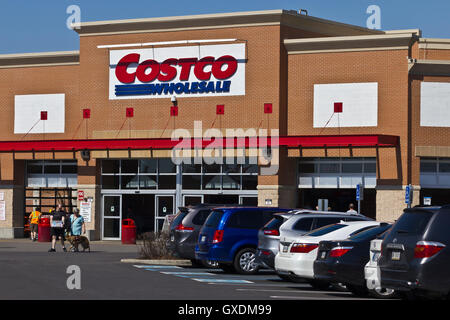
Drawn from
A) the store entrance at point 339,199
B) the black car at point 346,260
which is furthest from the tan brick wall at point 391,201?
the black car at point 346,260

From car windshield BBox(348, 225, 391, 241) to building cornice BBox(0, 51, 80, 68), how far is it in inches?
1164

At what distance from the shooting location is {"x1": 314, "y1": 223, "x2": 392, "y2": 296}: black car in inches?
704

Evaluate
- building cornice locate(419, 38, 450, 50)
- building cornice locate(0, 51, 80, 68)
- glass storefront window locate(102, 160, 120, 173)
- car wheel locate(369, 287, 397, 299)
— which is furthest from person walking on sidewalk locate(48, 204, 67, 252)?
building cornice locate(419, 38, 450, 50)

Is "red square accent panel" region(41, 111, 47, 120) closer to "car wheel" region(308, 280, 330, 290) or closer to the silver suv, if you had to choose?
the silver suv

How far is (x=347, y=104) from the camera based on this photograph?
40.6m

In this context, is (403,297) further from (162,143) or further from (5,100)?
(5,100)

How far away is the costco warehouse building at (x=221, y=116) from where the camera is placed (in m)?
40.1

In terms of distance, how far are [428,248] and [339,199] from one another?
27609mm

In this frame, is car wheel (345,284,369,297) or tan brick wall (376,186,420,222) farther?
tan brick wall (376,186,420,222)

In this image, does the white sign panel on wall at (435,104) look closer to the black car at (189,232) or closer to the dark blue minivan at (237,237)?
the black car at (189,232)

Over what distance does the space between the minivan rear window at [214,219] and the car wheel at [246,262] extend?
107 cm

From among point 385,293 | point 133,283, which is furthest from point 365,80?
point 385,293

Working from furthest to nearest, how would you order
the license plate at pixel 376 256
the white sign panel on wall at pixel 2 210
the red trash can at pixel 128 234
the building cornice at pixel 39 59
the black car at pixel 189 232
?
the white sign panel on wall at pixel 2 210 < the building cornice at pixel 39 59 < the red trash can at pixel 128 234 < the black car at pixel 189 232 < the license plate at pixel 376 256
